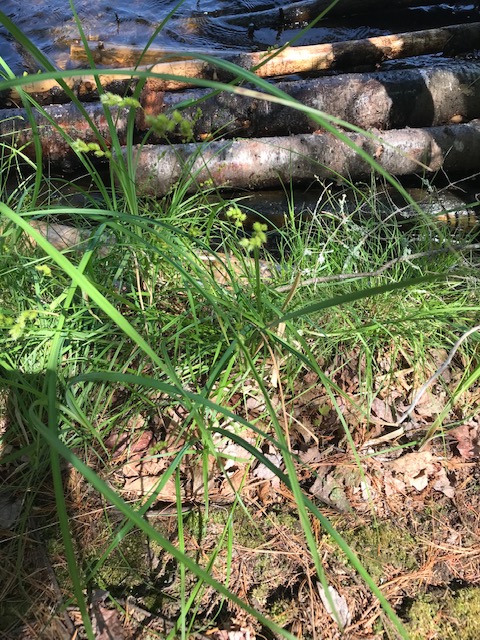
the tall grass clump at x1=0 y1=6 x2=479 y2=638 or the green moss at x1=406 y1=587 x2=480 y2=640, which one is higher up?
the tall grass clump at x1=0 y1=6 x2=479 y2=638

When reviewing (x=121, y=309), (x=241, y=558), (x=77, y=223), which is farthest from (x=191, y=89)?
(x=241, y=558)

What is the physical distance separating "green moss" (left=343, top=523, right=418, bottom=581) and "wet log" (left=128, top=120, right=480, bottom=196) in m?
2.81

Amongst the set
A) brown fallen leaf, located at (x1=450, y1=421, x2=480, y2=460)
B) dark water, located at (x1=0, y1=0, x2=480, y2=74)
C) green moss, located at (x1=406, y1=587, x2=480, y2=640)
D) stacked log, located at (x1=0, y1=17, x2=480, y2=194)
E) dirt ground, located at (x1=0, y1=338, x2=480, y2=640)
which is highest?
dark water, located at (x1=0, y1=0, x2=480, y2=74)

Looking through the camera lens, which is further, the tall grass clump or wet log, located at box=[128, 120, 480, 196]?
wet log, located at box=[128, 120, 480, 196]

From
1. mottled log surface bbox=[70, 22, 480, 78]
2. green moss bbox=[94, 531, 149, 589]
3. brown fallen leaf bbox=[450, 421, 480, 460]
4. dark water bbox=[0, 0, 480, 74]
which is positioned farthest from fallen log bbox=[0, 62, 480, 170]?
green moss bbox=[94, 531, 149, 589]

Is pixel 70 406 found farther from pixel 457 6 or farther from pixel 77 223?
pixel 457 6

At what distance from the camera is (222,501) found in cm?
162

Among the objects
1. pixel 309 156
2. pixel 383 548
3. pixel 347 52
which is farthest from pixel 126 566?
pixel 347 52

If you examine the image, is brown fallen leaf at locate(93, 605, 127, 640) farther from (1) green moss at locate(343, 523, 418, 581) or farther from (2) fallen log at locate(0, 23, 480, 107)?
(2) fallen log at locate(0, 23, 480, 107)

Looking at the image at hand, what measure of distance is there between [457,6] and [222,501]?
26.3 feet

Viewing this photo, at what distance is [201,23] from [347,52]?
2438 millimetres

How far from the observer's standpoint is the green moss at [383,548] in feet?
4.90

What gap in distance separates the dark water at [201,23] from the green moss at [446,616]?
6.48 m

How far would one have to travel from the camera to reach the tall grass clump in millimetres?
1388
